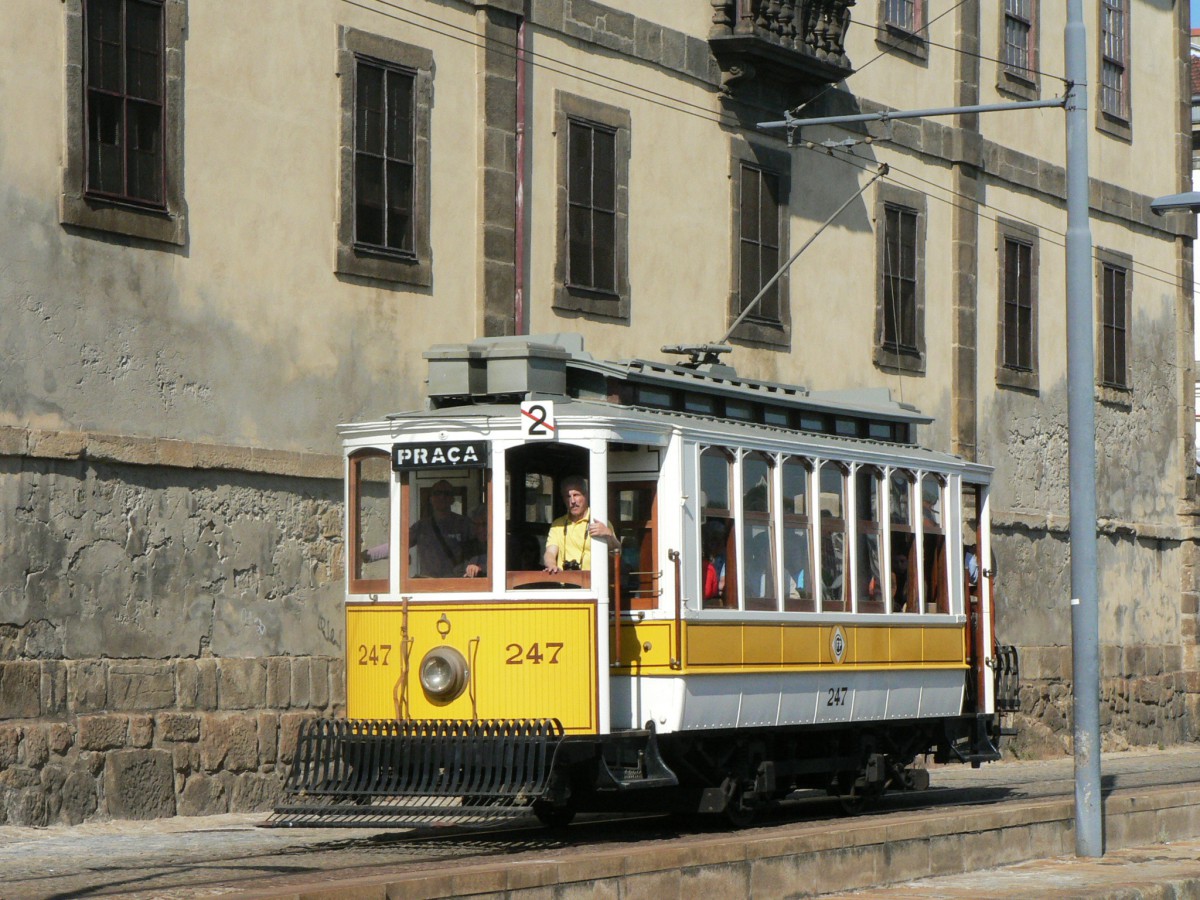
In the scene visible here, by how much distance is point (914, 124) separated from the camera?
2759 centimetres

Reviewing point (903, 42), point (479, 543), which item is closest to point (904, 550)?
point (479, 543)

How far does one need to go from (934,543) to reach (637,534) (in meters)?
4.04

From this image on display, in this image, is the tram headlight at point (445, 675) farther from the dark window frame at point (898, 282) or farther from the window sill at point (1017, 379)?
the window sill at point (1017, 379)

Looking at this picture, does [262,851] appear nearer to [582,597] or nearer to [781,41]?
[582,597]

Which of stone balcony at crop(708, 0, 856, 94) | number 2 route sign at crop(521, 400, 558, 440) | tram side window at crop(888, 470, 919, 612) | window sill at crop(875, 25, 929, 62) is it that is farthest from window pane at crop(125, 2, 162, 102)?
window sill at crop(875, 25, 929, 62)

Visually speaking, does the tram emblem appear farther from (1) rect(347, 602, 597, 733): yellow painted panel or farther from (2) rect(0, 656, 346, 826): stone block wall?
(2) rect(0, 656, 346, 826): stone block wall

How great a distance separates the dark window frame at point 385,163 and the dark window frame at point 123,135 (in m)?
1.95

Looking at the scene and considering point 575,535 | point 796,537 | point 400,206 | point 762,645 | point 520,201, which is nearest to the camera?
point 575,535

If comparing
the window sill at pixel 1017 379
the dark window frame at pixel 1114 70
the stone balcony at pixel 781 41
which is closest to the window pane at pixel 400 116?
the stone balcony at pixel 781 41

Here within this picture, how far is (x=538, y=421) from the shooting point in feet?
47.5

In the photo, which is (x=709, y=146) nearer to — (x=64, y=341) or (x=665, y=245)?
(x=665, y=245)

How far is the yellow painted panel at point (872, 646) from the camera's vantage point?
17.0 metres

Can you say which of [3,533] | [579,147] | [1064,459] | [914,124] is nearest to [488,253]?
[579,147]

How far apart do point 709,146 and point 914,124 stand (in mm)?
4439
